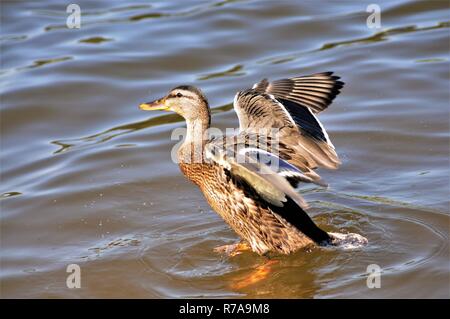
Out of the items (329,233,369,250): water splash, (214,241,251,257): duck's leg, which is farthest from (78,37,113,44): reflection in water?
(329,233,369,250): water splash

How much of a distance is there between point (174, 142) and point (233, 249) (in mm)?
2276

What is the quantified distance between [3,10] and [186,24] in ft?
9.21

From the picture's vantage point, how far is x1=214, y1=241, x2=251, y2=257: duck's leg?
19.8ft

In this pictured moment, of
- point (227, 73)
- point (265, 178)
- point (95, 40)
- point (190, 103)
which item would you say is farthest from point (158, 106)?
point (95, 40)

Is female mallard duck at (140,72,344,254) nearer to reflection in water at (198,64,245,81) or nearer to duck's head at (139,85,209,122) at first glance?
duck's head at (139,85,209,122)

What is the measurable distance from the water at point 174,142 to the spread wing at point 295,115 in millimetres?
774

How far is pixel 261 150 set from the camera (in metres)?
5.09

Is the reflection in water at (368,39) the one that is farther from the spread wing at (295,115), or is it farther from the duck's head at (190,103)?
the duck's head at (190,103)

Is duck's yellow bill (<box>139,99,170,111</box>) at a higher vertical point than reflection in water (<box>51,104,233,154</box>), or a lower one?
higher

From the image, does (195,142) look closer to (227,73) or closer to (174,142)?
(174,142)

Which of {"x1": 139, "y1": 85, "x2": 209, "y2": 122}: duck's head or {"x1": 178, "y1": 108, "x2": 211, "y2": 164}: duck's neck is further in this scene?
{"x1": 139, "y1": 85, "x2": 209, "y2": 122}: duck's head

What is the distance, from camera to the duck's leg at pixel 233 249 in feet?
19.8

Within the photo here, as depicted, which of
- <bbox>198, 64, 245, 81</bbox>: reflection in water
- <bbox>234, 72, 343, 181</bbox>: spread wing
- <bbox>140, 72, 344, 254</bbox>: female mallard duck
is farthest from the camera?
<bbox>198, 64, 245, 81</bbox>: reflection in water
